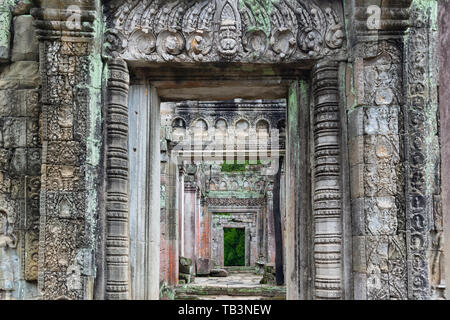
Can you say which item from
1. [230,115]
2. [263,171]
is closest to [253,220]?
[263,171]

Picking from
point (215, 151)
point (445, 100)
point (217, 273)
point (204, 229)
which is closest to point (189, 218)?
point (217, 273)

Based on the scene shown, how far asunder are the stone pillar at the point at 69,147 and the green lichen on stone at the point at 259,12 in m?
1.36

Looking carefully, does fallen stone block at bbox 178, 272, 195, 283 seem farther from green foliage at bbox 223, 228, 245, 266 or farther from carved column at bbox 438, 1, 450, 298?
green foliage at bbox 223, 228, 245, 266

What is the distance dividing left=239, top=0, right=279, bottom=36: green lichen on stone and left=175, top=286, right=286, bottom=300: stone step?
328 inches

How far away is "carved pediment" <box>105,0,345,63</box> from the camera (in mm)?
4500

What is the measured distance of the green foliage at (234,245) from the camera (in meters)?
28.8

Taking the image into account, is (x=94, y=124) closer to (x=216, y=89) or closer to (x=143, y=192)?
(x=143, y=192)

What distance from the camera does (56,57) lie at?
4.38 meters

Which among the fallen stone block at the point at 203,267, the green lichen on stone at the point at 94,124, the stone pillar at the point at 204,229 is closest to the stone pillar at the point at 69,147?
the green lichen on stone at the point at 94,124

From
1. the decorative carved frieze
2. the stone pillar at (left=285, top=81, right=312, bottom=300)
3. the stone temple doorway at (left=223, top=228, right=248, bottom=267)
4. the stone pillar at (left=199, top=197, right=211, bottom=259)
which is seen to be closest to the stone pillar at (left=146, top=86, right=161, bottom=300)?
the stone pillar at (left=285, top=81, right=312, bottom=300)

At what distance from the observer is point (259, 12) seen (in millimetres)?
4531

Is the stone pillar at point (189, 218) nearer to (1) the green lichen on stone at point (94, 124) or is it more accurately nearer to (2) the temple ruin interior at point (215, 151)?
(2) the temple ruin interior at point (215, 151)

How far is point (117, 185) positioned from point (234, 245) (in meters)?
25.1

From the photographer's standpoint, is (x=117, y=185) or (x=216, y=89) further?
(x=216, y=89)
